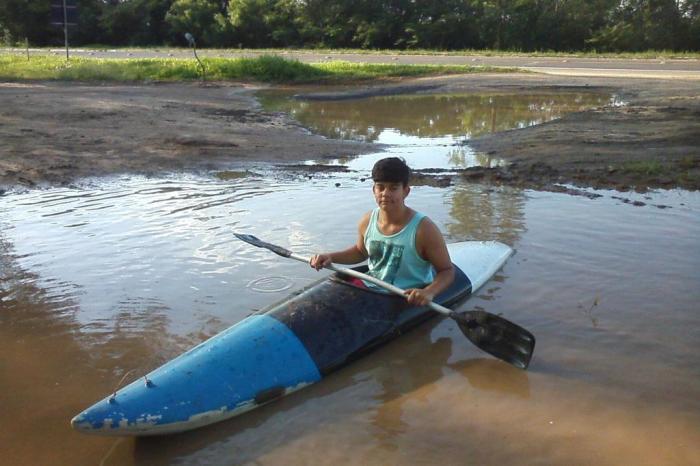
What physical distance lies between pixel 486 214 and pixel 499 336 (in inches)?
117

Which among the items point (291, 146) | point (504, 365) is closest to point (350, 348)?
point (504, 365)

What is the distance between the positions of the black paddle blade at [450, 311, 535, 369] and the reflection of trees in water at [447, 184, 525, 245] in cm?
208

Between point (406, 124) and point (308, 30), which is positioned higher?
point (308, 30)

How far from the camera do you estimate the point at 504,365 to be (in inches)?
146

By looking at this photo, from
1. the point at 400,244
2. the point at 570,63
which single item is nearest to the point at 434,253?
the point at 400,244

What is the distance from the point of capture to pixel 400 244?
12.4ft

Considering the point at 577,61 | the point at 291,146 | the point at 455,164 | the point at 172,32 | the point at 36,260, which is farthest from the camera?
the point at 172,32

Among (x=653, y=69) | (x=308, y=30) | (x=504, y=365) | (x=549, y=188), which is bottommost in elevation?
(x=504, y=365)

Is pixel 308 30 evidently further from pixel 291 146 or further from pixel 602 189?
pixel 602 189

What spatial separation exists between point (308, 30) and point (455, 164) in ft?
103

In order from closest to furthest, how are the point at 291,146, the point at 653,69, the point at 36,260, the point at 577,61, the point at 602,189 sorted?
the point at 36,260 < the point at 602,189 < the point at 291,146 < the point at 653,69 < the point at 577,61

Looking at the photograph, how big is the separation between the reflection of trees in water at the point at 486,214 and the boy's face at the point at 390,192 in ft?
7.55

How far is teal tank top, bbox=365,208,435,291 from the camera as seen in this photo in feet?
12.3

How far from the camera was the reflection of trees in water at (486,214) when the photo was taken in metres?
5.90
